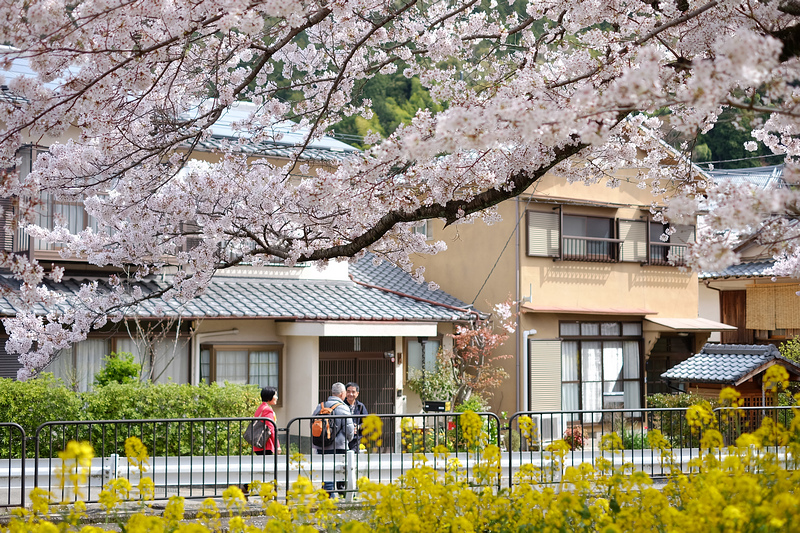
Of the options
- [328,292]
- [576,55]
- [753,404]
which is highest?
[576,55]

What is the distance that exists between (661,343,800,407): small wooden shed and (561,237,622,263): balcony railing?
5.17m

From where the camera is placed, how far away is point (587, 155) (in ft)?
25.4

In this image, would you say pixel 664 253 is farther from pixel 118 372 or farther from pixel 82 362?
pixel 82 362

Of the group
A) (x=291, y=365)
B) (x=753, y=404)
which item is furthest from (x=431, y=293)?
(x=753, y=404)

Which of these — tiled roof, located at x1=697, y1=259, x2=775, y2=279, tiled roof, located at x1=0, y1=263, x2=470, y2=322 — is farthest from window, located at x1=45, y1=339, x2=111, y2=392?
tiled roof, located at x1=697, y1=259, x2=775, y2=279

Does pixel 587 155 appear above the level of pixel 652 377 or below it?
above

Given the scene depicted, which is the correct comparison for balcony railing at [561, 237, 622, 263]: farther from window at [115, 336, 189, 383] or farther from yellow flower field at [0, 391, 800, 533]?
yellow flower field at [0, 391, 800, 533]

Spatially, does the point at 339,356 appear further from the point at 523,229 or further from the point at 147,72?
the point at 147,72

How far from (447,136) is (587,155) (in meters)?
4.28

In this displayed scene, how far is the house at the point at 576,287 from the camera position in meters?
18.3

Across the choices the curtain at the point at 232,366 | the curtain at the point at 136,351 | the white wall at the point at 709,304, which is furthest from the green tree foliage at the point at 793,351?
the curtain at the point at 136,351

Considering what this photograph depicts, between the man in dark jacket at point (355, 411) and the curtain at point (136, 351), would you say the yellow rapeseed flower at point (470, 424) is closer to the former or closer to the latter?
the man in dark jacket at point (355, 411)

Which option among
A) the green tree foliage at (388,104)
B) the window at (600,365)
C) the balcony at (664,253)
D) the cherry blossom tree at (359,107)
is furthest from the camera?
the green tree foliage at (388,104)

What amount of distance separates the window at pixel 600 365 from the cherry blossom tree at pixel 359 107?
1009cm
